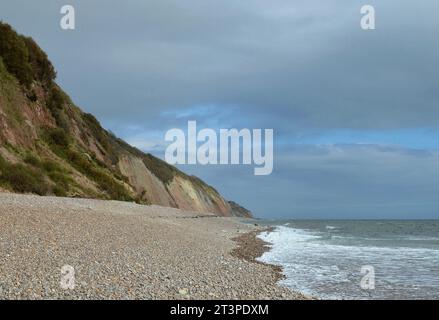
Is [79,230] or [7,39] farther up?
[7,39]

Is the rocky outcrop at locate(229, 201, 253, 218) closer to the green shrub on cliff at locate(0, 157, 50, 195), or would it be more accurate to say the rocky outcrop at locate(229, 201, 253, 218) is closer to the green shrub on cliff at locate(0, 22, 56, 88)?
the green shrub on cliff at locate(0, 22, 56, 88)

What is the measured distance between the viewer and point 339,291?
1273 centimetres

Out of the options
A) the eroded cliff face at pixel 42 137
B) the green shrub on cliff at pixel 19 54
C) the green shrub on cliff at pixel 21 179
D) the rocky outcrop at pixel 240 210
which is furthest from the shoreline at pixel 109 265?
the rocky outcrop at pixel 240 210

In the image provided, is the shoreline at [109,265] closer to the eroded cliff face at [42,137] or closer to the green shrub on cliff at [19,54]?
the eroded cliff face at [42,137]

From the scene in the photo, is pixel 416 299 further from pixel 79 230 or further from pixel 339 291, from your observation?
pixel 79 230

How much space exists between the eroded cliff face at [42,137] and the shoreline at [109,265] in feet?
39.0

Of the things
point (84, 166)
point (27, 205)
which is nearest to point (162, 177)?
point (84, 166)

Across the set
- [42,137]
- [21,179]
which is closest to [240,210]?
[42,137]

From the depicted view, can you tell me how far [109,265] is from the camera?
11789 mm

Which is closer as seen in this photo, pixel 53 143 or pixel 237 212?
pixel 53 143

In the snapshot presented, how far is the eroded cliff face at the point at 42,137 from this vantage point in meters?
31.0

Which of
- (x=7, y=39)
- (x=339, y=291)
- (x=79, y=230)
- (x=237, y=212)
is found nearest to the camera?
(x=339, y=291)

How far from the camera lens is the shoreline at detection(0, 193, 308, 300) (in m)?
9.48
